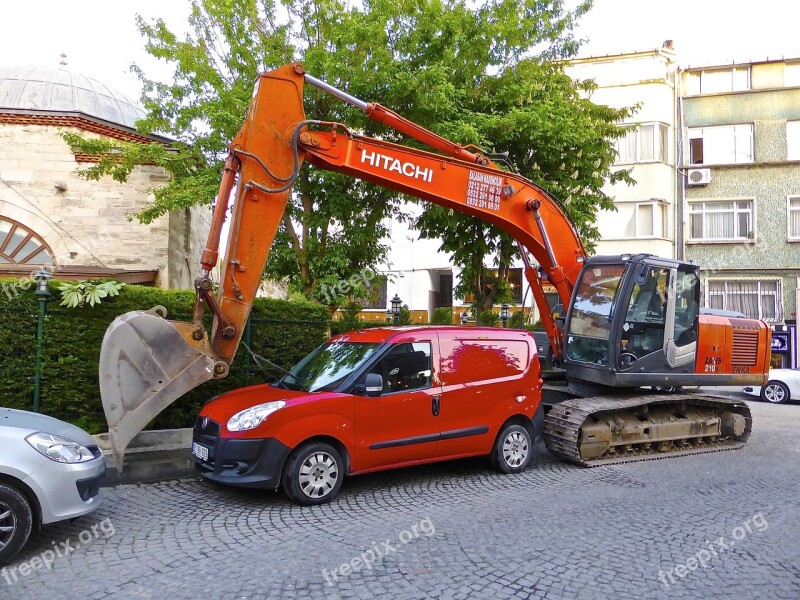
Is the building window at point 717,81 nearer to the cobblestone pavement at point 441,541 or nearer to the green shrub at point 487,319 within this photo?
the green shrub at point 487,319

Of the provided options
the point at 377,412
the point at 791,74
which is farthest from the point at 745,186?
the point at 377,412

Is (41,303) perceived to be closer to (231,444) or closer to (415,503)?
(231,444)

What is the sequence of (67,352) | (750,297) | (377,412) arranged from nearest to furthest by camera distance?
(377,412) < (67,352) < (750,297)

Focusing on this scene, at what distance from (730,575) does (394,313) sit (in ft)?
29.6

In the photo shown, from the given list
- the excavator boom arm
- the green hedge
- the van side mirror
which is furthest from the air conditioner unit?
the van side mirror

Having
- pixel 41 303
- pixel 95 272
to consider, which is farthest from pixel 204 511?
A: pixel 95 272

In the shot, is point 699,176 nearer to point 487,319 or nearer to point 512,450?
point 487,319

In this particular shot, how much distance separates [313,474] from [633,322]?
16.5 feet

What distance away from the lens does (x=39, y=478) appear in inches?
179

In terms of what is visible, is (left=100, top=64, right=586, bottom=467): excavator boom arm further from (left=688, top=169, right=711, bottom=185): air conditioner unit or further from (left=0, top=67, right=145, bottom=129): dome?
(left=688, top=169, right=711, bottom=185): air conditioner unit

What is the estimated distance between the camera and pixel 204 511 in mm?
5855

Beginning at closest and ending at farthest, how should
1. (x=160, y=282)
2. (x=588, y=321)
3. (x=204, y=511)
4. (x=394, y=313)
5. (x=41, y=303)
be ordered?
(x=204, y=511) → (x=41, y=303) → (x=588, y=321) → (x=394, y=313) → (x=160, y=282)

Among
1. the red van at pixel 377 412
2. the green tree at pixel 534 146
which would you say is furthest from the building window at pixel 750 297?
the red van at pixel 377 412

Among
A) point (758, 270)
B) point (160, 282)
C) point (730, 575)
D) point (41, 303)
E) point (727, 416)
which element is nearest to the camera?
point (730, 575)
